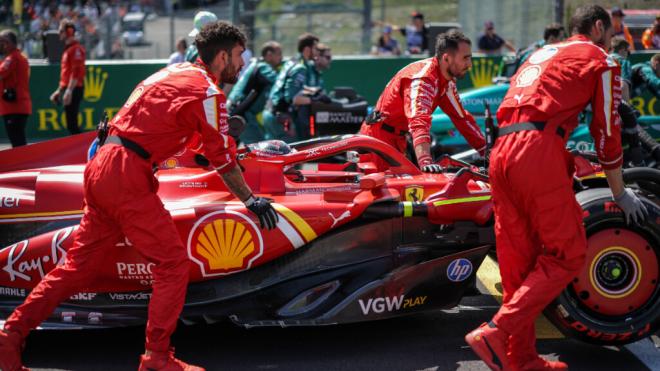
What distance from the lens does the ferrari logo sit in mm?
5375

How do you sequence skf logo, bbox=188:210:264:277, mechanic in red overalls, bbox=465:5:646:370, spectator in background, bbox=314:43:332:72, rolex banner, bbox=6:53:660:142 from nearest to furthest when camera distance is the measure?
mechanic in red overalls, bbox=465:5:646:370
skf logo, bbox=188:210:264:277
spectator in background, bbox=314:43:332:72
rolex banner, bbox=6:53:660:142

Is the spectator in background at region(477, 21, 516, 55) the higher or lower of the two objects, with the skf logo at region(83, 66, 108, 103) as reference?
higher

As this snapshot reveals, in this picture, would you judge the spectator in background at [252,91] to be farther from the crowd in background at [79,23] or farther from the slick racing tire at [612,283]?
the crowd in background at [79,23]

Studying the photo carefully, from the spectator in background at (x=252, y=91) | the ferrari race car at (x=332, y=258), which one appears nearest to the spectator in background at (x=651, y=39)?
the spectator in background at (x=252, y=91)

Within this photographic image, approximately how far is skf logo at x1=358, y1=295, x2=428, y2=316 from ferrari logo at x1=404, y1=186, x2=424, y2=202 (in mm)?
627

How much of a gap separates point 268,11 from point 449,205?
41.9 ft

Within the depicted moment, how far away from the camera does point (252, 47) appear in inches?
680

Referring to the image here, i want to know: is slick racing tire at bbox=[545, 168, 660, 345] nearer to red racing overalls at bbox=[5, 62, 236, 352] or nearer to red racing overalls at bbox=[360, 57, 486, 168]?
red racing overalls at bbox=[360, 57, 486, 168]

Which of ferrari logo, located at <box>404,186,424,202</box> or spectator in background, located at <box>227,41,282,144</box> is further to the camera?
spectator in background, located at <box>227,41,282,144</box>

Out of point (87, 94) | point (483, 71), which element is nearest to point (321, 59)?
point (483, 71)

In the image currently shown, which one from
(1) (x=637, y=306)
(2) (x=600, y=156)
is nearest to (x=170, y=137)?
(2) (x=600, y=156)

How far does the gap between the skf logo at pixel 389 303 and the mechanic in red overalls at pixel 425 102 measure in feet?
3.37

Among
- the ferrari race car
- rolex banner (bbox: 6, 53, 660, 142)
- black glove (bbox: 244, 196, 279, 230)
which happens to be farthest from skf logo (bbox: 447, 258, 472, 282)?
rolex banner (bbox: 6, 53, 660, 142)

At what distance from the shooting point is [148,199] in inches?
176
